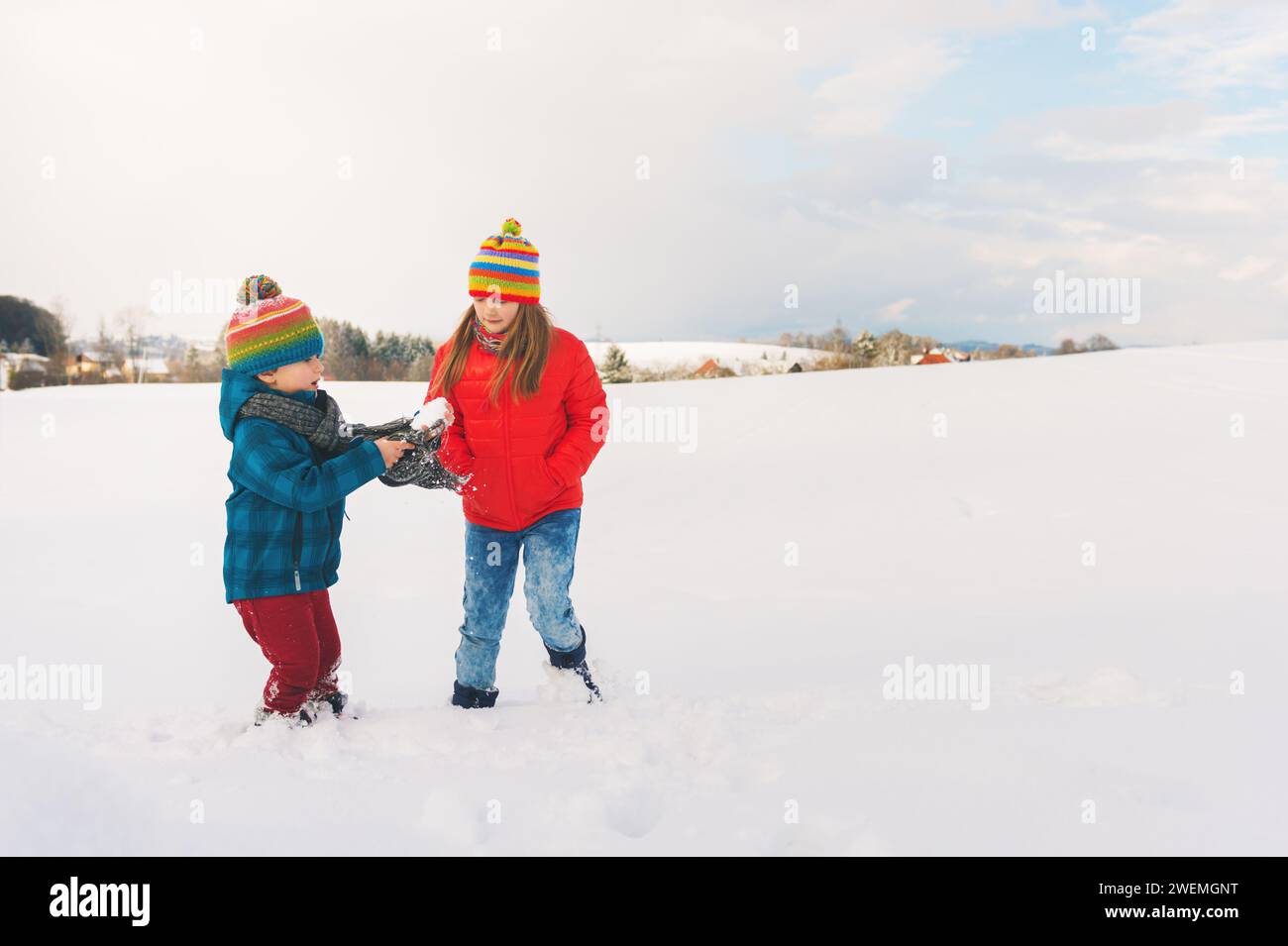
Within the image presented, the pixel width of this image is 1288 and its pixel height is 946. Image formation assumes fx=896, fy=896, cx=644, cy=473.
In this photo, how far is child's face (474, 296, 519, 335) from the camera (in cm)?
368

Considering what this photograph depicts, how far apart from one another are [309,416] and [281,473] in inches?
10.7

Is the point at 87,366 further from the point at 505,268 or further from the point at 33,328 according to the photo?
the point at 505,268

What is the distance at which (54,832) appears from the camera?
2502 mm

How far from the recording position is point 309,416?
3.27 meters

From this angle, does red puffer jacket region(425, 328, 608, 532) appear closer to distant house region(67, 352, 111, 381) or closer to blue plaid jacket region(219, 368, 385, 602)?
blue plaid jacket region(219, 368, 385, 602)

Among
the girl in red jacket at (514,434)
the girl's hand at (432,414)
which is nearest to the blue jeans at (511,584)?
the girl in red jacket at (514,434)

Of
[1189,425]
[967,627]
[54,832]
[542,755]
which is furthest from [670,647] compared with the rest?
[1189,425]

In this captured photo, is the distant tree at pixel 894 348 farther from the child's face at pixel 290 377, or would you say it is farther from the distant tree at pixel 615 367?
the child's face at pixel 290 377

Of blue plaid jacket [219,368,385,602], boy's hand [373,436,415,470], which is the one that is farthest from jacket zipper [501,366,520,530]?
blue plaid jacket [219,368,385,602]
